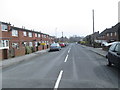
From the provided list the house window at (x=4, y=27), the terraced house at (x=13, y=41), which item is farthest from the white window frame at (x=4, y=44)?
the house window at (x=4, y=27)

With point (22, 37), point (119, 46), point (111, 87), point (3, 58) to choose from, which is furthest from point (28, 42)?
point (111, 87)

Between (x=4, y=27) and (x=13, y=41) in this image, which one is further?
(x=13, y=41)

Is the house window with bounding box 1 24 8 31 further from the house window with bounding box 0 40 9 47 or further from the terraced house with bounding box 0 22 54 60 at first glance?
the house window with bounding box 0 40 9 47

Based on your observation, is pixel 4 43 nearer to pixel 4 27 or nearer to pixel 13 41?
pixel 4 27

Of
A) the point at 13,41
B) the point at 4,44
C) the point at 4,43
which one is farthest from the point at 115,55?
the point at 13,41

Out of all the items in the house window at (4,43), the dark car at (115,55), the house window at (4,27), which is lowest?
the dark car at (115,55)

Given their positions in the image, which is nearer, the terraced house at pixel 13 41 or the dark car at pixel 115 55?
the dark car at pixel 115 55

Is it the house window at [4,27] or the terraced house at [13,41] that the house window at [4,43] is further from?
the house window at [4,27]

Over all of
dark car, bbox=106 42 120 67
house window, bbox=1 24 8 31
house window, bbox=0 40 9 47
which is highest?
house window, bbox=1 24 8 31

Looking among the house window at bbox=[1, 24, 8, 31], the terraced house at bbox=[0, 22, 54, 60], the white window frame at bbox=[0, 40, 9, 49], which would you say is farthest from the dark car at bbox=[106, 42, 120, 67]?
the house window at bbox=[1, 24, 8, 31]

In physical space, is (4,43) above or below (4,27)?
below

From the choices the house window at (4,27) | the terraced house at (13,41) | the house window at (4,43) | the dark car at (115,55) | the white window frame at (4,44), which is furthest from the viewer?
the house window at (4,27)

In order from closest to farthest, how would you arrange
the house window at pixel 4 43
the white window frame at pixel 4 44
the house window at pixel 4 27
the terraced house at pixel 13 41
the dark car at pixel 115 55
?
the dark car at pixel 115 55 < the terraced house at pixel 13 41 < the white window frame at pixel 4 44 < the house window at pixel 4 43 < the house window at pixel 4 27

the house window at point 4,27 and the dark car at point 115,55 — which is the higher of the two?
the house window at point 4,27
